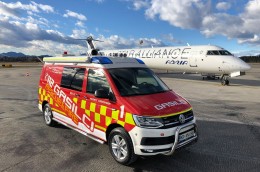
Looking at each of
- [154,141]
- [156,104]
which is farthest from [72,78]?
[154,141]

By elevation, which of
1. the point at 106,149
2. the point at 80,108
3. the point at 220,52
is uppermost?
the point at 220,52

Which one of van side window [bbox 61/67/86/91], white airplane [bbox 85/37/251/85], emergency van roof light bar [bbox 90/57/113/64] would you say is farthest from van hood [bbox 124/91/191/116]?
white airplane [bbox 85/37/251/85]

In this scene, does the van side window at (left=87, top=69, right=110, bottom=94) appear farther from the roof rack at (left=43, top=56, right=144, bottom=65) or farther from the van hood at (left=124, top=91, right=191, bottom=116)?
the van hood at (left=124, top=91, right=191, bottom=116)

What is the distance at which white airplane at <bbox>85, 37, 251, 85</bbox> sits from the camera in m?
18.1

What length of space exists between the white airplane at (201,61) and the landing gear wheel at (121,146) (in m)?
14.7

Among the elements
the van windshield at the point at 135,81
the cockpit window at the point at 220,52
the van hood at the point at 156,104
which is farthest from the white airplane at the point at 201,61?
the van hood at the point at 156,104

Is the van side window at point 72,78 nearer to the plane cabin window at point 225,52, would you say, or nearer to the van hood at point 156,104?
the van hood at point 156,104

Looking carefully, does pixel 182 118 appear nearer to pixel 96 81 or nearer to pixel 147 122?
pixel 147 122

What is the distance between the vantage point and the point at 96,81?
5.82 meters

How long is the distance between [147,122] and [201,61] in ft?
53.2

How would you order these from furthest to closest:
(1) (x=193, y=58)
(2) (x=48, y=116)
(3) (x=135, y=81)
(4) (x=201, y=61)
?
(1) (x=193, y=58)
(4) (x=201, y=61)
(2) (x=48, y=116)
(3) (x=135, y=81)

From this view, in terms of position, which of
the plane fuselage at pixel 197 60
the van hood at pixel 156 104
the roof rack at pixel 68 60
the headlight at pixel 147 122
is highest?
the plane fuselage at pixel 197 60

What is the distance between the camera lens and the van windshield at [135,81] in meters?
5.53

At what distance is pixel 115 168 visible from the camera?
4.99 meters
